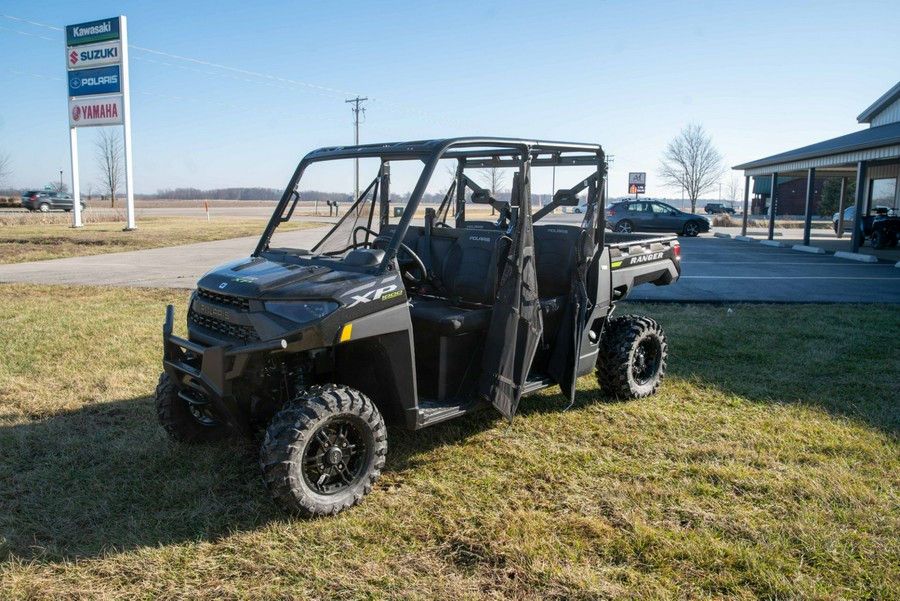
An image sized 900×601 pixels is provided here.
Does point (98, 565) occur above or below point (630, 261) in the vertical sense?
below

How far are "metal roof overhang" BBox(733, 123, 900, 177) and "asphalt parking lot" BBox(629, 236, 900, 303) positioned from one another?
9.27 feet

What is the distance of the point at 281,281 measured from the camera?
3775 millimetres

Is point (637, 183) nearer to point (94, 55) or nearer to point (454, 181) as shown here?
point (94, 55)

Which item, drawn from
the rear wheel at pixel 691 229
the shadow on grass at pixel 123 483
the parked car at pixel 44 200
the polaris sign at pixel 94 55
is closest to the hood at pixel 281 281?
the shadow on grass at pixel 123 483

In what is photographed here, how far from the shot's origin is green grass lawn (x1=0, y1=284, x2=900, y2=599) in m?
3.10

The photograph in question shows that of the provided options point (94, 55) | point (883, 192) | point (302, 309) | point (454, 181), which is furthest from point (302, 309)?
point (883, 192)

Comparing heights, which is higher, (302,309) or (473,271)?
(473,271)

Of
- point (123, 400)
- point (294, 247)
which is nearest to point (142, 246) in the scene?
point (123, 400)

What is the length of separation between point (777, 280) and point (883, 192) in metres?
18.1

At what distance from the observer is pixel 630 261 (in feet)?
18.4

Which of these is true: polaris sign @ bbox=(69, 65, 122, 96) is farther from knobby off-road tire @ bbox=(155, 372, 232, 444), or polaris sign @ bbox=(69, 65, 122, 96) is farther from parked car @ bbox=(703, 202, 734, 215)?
parked car @ bbox=(703, 202, 734, 215)

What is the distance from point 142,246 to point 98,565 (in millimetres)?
17844

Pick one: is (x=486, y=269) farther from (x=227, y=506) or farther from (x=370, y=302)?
(x=227, y=506)

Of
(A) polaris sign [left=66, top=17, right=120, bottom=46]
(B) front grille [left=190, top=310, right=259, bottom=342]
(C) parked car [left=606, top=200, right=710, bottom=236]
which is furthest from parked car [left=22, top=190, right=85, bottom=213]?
(B) front grille [left=190, top=310, right=259, bottom=342]
